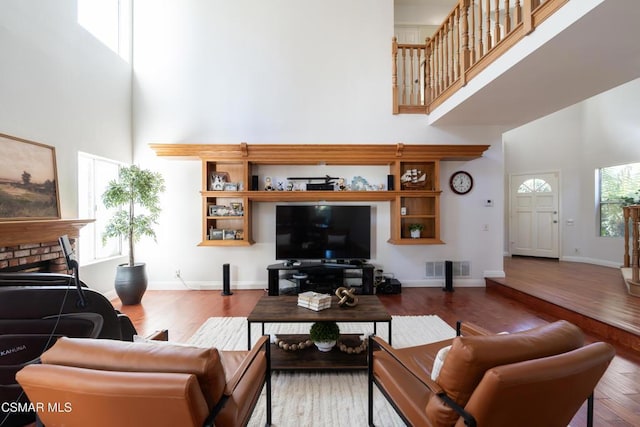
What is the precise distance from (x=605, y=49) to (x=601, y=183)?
5033 millimetres

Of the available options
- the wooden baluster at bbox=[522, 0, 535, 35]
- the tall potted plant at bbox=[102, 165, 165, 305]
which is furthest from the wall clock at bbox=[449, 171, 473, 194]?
the tall potted plant at bbox=[102, 165, 165, 305]

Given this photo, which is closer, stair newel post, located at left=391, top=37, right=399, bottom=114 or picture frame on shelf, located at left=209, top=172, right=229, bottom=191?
picture frame on shelf, located at left=209, top=172, right=229, bottom=191

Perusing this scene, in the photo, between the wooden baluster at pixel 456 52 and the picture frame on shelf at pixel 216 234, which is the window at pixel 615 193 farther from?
the picture frame on shelf at pixel 216 234

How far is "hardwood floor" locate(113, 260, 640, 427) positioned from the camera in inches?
78.4

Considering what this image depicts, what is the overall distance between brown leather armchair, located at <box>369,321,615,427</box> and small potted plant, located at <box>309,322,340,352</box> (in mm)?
1102

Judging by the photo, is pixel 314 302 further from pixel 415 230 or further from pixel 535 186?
pixel 535 186

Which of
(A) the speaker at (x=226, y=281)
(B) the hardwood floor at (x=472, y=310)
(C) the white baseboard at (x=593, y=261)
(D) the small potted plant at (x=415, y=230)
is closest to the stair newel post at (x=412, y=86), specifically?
(D) the small potted plant at (x=415, y=230)

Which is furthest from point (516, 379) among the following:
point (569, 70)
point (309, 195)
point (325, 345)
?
point (309, 195)

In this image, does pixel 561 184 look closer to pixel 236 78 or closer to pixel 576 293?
pixel 576 293

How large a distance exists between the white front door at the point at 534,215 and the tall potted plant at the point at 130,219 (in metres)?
8.05

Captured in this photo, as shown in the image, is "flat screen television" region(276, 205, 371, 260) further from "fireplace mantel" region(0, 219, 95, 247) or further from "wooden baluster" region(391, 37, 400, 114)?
"fireplace mantel" region(0, 219, 95, 247)

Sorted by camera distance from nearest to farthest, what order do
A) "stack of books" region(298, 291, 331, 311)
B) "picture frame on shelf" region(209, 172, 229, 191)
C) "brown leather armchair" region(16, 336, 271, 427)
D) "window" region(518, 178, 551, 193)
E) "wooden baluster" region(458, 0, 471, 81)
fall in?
"brown leather armchair" region(16, 336, 271, 427)
"stack of books" region(298, 291, 331, 311)
"wooden baluster" region(458, 0, 471, 81)
"picture frame on shelf" region(209, 172, 229, 191)
"window" region(518, 178, 551, 193)

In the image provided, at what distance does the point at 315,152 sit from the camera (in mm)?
4250

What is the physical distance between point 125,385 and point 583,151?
8.62 m
